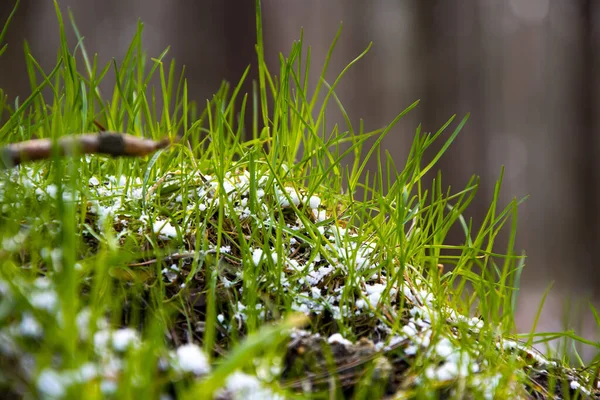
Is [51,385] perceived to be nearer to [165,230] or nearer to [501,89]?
[165,230]

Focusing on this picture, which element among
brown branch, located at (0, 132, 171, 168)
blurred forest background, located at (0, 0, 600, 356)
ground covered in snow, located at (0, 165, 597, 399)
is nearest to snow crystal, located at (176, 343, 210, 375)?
ground covered in snow, located at (0, 165, 597, 399)

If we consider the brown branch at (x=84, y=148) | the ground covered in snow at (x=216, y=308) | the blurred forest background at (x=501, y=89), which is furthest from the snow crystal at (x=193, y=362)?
the blurred forest background at (x=501, y=89)

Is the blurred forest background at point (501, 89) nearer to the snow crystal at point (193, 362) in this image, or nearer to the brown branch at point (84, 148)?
the brown branch at point (84, 148)

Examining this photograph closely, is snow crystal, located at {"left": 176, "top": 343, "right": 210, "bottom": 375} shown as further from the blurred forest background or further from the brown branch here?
the blurred forest background

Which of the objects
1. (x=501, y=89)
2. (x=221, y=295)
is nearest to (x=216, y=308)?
(x=221, y=295)

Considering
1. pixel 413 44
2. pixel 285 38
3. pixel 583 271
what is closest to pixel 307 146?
pixel 285 38

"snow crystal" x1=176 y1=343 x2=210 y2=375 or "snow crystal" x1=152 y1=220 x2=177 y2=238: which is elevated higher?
"snow crystal" x1=152 y1=220 x2=177 y2=238
